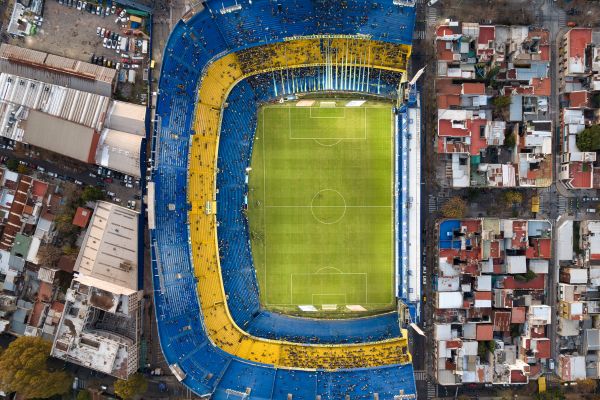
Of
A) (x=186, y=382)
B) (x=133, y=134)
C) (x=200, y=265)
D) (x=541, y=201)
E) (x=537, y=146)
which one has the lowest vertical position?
(x=186, y=382)

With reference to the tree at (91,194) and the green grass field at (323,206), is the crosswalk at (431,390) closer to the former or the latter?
the green grass field at (323,206)

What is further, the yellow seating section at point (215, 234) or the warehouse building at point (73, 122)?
the yellow seating section at point (215, 234)

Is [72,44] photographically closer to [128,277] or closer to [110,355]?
[128,277]

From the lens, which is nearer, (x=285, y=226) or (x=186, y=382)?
(x=186, y=382)

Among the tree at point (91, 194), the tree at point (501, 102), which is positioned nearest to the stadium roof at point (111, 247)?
the tree at point (91, 194)

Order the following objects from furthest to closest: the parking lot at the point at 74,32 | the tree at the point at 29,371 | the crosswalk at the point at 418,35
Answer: the crosswalk at the point at 418,35, the parking lot at the point at 74,32, the tree at the point at 29,371

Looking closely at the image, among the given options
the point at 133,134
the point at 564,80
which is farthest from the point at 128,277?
the point at 564,80

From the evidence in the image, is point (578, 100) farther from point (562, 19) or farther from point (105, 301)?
point (105, 301)
